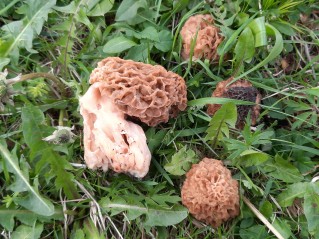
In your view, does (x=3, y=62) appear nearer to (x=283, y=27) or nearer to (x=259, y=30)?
(x=259, y=30)

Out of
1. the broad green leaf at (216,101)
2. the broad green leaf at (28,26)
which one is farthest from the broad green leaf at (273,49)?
the broad green leaf at (28,26)

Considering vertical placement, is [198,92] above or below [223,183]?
above

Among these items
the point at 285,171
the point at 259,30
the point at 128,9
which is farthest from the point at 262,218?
the point at 128,9

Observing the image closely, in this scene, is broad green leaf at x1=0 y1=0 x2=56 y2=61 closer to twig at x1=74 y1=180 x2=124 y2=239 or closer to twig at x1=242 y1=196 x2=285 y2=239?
twig at x1=74 y1=180 x2=124 y2=239

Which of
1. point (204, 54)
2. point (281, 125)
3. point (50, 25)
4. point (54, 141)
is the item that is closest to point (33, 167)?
point (54, 141)

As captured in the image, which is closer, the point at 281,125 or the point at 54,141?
the point at 54,141

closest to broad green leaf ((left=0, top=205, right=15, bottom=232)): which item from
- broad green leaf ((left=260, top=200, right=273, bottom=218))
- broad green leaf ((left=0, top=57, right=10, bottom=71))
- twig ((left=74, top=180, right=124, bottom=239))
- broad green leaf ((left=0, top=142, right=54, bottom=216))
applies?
broad green leaf ((left=0, top=142, right=54, bottom=216))

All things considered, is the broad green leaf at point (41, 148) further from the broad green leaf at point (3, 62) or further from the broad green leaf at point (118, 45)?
the broad green leaf at point (118, 45)

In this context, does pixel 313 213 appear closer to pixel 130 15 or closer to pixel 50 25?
pixel 130 15
